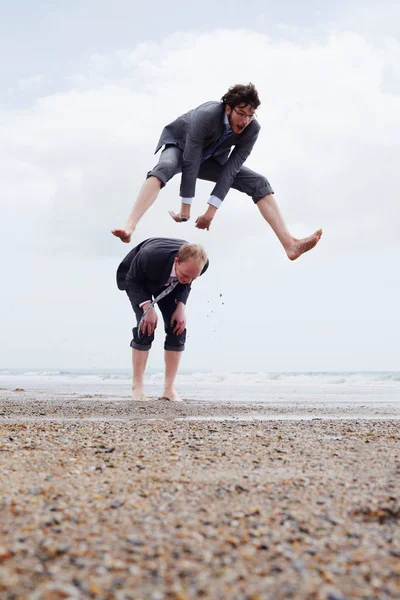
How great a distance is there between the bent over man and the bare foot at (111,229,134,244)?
76cm

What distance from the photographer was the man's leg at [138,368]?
22.9 feet

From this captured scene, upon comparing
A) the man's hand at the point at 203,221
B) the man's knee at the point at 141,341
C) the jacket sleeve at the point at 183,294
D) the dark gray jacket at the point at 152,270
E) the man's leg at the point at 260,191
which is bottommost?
the man's knee at the point at 141,341

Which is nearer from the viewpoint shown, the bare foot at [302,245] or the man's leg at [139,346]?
the bare foot at [302,245]

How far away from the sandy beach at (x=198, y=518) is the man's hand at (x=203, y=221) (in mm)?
2973

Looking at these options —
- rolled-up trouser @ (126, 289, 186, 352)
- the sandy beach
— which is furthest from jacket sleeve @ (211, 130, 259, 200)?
the sandy beach

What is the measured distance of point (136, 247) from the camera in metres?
7.04

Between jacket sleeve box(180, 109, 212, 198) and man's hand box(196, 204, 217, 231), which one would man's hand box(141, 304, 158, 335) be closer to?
man's hand box(196, 204, 217, 231)

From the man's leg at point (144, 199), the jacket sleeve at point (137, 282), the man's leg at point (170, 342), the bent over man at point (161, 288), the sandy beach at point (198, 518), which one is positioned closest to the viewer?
the sandy beach at point (198, 518)

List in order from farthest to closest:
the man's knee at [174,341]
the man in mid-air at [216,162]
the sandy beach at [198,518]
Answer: the man's knee at [174,341], the man in mid-air at [216,162], the sandy beach at [198,518]

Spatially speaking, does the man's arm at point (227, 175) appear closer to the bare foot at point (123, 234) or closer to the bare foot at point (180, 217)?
the bare foot at point (180, 217)

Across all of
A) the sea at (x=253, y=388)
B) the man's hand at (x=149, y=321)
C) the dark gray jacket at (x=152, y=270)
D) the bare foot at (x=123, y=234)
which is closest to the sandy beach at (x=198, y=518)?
the bare foot at (x=123, y=234)

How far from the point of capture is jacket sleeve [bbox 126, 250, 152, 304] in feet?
21.7

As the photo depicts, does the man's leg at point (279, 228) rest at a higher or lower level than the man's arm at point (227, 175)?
lower

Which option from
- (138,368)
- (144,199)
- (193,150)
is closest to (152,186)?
(144,199)
